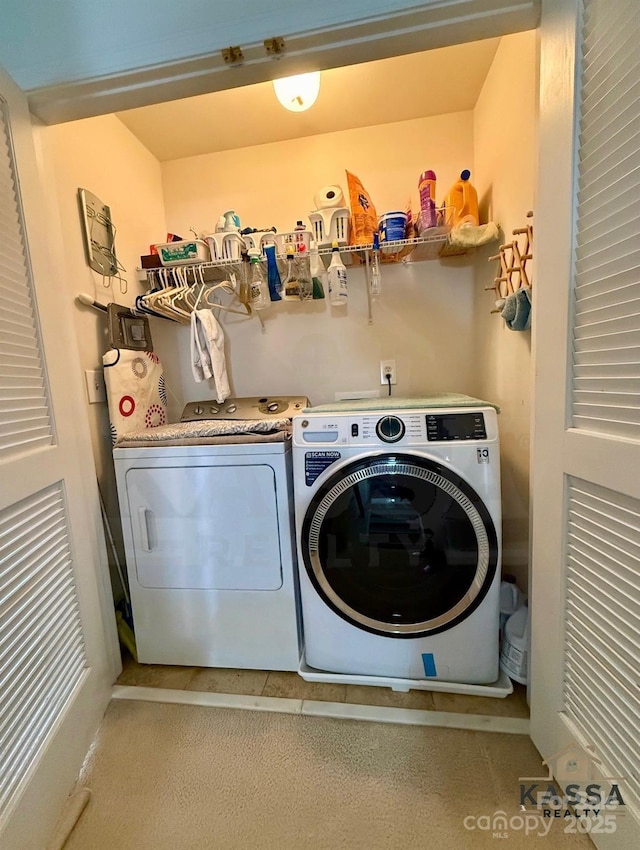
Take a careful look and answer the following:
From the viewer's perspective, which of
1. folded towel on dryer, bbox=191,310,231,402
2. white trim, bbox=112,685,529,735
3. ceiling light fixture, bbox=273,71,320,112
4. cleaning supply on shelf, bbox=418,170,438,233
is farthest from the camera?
folded towel on dryer, bbox=191,310,231,402

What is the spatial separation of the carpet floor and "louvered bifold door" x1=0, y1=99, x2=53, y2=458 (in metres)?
1.00

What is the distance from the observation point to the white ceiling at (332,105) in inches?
56.7

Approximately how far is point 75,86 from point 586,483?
172 cm

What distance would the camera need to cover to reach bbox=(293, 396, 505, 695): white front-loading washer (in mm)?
1112

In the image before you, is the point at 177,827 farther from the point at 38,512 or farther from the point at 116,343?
the point at 116,343

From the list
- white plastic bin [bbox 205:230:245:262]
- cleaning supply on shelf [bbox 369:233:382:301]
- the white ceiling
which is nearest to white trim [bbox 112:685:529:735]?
cleaning supply on shelf [bbox 369:233:382:301]

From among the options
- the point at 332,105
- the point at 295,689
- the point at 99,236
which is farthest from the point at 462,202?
the point at 295,689

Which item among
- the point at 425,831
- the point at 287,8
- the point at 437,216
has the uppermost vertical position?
the point at 287,8

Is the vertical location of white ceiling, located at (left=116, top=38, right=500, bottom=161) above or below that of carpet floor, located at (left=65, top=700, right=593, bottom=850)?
above

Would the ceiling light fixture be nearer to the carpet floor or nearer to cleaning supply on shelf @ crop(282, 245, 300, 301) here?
cleaning supply on shelf @ crop(282, 245, 300, 301)

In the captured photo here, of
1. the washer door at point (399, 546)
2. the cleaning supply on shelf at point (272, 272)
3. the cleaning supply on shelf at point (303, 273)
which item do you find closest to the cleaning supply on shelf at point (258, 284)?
the cleaning supply on shelf at point (272, 272)

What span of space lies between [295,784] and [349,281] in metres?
2.00

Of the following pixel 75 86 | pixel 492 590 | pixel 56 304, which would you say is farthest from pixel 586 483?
pixel 75 86

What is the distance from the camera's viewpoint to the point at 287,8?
2.96 feet
